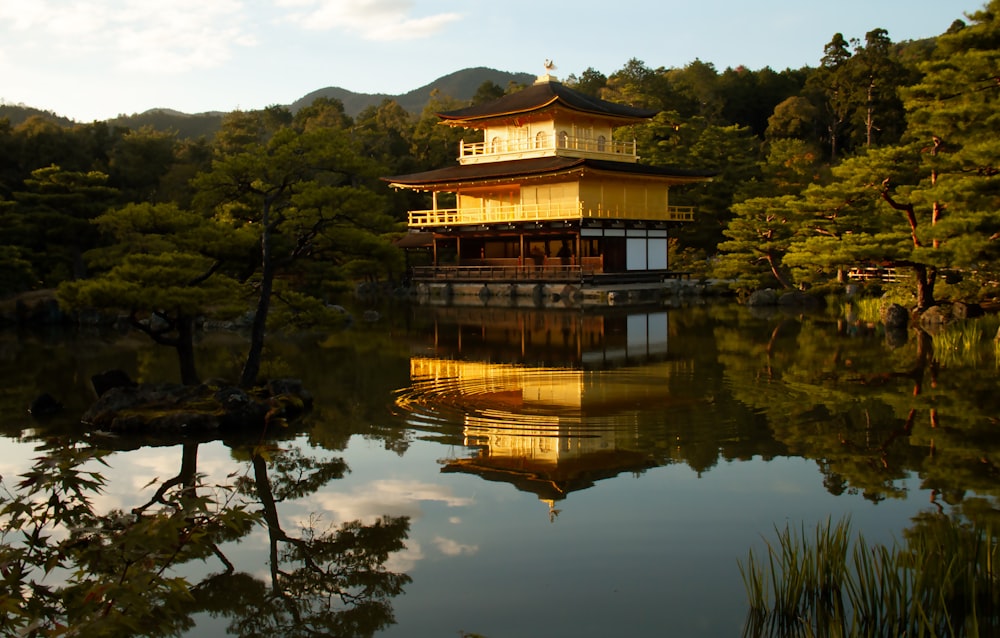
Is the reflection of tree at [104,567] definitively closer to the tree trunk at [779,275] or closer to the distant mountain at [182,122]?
the tree trunk at [779,275]

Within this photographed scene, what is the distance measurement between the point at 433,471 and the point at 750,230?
24.7 m

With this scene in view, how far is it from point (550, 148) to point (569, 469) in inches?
1142

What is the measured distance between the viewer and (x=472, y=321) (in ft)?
83.1

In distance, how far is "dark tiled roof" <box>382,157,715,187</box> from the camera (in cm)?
3262

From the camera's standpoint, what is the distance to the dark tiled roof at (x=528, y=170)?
3262cm

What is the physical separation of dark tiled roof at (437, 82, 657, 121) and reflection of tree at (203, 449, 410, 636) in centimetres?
2931

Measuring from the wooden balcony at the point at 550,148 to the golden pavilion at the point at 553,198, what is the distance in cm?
5

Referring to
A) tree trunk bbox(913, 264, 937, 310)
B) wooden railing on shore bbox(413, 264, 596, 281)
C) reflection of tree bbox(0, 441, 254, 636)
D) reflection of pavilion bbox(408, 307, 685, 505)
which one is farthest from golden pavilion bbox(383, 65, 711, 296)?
reflection of tree bbox(0, 441, 254, 636)

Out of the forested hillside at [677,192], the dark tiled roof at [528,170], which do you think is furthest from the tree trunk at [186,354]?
the dark tiled roof at [528,170]

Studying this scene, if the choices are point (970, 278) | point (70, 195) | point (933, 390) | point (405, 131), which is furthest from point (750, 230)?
point (405, 131)

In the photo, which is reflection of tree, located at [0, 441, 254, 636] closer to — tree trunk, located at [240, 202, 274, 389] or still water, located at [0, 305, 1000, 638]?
still water, located at [0, 305, 1000, 638]

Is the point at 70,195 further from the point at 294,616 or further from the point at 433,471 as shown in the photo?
the point at 294,616

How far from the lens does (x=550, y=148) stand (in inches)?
1422

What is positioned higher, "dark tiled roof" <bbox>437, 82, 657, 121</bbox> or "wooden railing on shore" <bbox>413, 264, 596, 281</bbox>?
"dark tiled roof" <bbox>437, 82, 657, 121</bbox>
